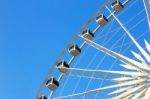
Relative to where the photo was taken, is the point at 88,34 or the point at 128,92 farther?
the point at 88,34

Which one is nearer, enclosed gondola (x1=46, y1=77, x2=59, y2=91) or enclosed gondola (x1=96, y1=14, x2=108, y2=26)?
enclosed gondola (x1=46, y1=77, x2=59, y2=91)

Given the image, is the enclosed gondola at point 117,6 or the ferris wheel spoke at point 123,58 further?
the enclosed gondola at point 117,6

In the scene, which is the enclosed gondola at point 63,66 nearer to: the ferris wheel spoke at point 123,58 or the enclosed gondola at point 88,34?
the enclosed gondola at point 88,34

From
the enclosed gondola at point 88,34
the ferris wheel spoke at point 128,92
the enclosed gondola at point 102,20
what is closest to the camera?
the ferris wheel spoke at point 128,92

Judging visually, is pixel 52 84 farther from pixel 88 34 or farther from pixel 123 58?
pixel 123 58

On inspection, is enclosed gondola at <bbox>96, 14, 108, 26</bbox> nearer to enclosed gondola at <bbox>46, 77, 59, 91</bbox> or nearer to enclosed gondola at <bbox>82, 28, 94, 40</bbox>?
enclosed gondola at <bbox>82, 28, 94, 40</bbox>

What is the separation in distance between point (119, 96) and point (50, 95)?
570 cm

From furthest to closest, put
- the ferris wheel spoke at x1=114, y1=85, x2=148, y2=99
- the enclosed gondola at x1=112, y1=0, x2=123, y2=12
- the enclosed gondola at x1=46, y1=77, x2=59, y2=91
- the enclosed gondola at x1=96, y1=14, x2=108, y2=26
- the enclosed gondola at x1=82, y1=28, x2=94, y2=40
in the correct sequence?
the enclosed gondola at x1=112, y1=0, x2=123, y2=12, the enclosed gondola at x1=96, y1=14, x2=108, y2=26, the enclosed gondola at x1=82, y1=28, x2=94, y2=40, the enclosed gondola at x1=46, y1=77, x2=59, y2=91, the ferris wheel spoke at x1=114, y1=85, x2=148, y2=99

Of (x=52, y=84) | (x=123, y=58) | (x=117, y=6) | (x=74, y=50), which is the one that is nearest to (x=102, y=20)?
(x=117, y=6)

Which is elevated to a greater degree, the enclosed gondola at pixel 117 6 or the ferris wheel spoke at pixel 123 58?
the enclosed gondola at pixel 117 6

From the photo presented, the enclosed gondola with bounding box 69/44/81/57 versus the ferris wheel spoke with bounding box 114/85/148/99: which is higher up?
the enclosed gondola with bounding box 69/44/81/57

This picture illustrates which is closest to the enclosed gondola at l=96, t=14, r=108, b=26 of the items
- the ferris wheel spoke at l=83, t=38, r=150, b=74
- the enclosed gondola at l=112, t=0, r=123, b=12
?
the enclosed gondola at l=112, t=0, r=123, b=12

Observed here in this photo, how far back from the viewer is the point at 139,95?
677 inches

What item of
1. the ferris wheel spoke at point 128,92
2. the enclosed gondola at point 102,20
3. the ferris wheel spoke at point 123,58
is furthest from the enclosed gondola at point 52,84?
the ferris wheel spoke at point 128,92
